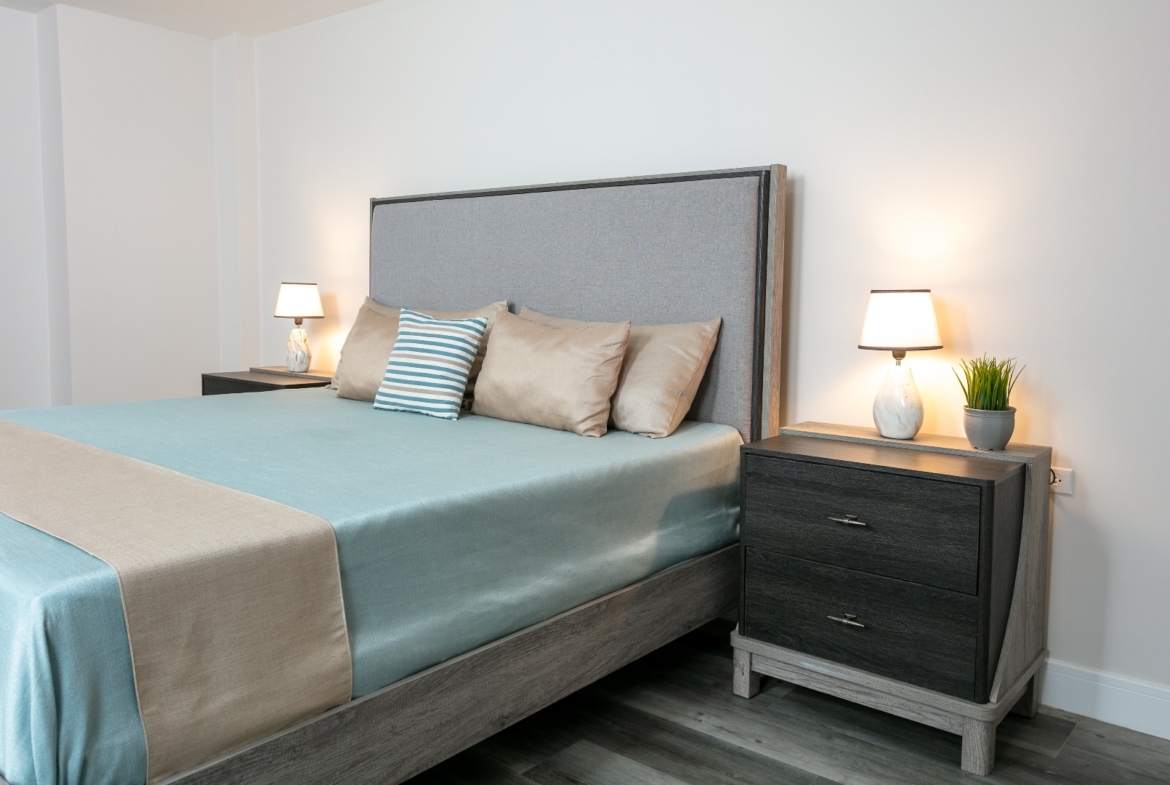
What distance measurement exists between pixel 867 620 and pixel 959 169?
1.28 meters

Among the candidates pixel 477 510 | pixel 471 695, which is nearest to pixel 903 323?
pixel 477 510

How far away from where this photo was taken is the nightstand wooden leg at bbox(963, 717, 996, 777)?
2.03 metres

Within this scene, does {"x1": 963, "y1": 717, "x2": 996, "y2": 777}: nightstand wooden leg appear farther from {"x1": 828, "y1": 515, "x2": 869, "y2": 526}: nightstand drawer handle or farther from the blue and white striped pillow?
the blue and white striped pillow

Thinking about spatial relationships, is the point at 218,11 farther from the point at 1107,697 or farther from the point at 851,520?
the point at 1107,697

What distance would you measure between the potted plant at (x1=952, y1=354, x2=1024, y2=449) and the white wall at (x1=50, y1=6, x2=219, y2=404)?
161 inches

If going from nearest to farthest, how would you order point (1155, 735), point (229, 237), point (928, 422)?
1. point (1155, 735)
2. point (928, 422)
3. point (229, 237)

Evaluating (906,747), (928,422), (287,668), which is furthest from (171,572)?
(928,422)

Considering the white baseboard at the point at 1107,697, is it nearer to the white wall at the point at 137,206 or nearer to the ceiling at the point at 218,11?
A: the ceiling at the point at 218,11

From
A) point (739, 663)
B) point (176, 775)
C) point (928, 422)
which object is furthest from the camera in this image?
point (928, 422)

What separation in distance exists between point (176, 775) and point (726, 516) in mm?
1677

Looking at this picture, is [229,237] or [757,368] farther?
[229,237]

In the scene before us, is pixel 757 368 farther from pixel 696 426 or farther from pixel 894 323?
pixel 894 323

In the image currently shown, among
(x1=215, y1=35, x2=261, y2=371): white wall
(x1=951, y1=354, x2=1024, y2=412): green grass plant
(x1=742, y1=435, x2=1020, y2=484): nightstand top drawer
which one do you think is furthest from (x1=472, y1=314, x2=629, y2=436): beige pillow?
(x1=215, y1=35, x2=261, y2=371): white wall

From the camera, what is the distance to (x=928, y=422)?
8.50 feet
